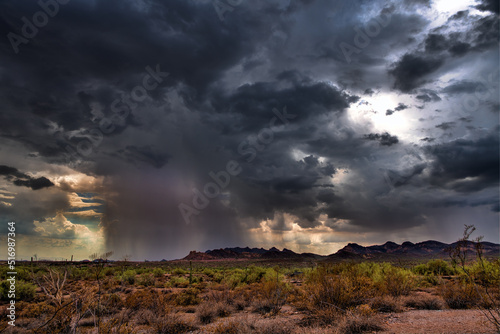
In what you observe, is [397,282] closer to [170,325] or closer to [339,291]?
[339,291]

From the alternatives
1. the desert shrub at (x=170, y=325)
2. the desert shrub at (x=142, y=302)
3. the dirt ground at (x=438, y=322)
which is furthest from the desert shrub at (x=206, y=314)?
the dirt ground at (x=438, y=322)

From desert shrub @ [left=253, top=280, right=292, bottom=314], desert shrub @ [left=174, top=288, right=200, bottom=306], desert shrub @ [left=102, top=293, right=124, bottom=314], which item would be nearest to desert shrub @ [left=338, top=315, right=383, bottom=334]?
desert shrub @ [left=253, top=280, right=292, bottom=314]

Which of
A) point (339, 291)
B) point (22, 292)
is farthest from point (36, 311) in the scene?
point (339, 291)

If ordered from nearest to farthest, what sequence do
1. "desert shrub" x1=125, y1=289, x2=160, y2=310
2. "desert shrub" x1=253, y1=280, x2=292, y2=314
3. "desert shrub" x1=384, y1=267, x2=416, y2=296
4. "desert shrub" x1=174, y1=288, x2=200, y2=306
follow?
1. "desert shrub" x1=125, y1=289, x2=160, y2=310
2. "desert shrub" x1=253, y1=280, x2=292, y2=314
3. "desert shrub" x1=384, y1=267, x2=416, y2=296
4. "desert shrub" x1=174, y1=288, x2=200, y2=306

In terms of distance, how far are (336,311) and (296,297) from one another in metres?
2.87

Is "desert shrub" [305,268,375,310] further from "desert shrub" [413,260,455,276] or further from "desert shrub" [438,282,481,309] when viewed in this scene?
"desert shrub" [413,260,455,276]

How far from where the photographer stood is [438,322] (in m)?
11.5

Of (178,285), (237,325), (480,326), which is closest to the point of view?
(480,326)

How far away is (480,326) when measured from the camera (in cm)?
1038

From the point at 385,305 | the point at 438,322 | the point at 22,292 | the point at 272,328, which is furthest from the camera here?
the point at 22,292

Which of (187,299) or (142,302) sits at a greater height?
(142,302)

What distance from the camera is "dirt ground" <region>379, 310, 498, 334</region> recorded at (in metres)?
10.3

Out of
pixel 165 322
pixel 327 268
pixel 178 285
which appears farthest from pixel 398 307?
pixel 178 285

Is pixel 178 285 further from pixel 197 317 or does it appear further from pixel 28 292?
pixel 197 317
